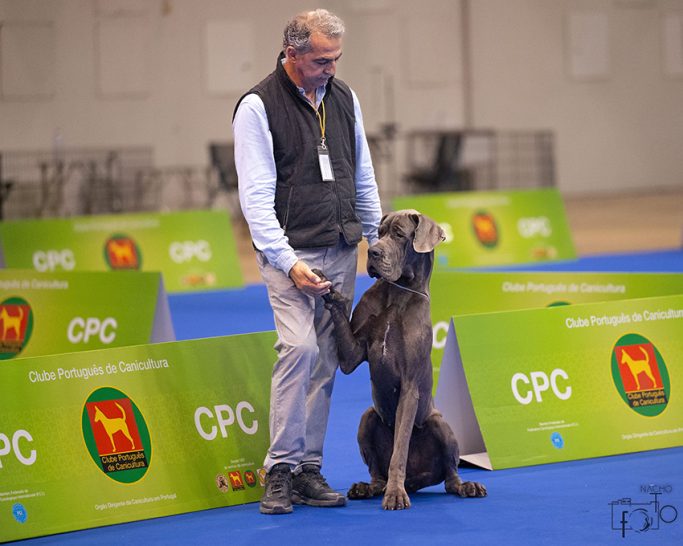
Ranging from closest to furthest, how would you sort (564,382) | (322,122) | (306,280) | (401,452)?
(306,280), (401,452), (322,122), (564,382)

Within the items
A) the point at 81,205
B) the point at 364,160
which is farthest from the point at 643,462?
the point at 81,205

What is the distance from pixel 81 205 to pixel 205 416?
1289cm

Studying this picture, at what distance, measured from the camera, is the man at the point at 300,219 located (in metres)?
4.07

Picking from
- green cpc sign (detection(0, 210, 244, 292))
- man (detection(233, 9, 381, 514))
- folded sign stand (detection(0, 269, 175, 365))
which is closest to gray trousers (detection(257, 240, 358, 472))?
→ man (detection(233, 9, 381, 514))

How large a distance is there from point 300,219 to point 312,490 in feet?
3.17

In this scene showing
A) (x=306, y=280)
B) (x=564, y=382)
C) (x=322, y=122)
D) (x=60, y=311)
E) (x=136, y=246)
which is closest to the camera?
(x=306, y=280)

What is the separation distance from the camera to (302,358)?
411 centimetres

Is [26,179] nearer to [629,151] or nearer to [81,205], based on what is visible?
[81,205]

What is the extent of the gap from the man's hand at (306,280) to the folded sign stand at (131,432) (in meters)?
0.63

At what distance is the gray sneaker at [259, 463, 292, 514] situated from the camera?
4.18m

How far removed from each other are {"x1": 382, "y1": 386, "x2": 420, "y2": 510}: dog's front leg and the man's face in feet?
3.64

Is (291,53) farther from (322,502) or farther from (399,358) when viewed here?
(322,502)

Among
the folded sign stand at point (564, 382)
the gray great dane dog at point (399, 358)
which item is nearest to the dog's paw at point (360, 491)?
the gray great dane dog at point (399, 358)

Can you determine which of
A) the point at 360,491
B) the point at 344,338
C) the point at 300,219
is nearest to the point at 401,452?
the point at 360,491
